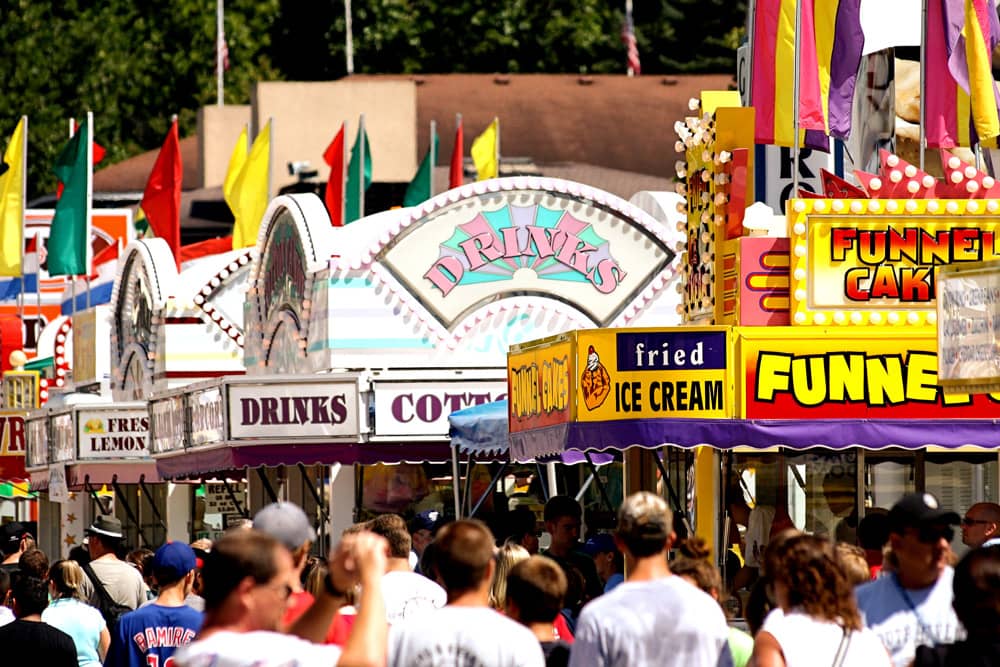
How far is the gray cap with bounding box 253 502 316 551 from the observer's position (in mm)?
6289

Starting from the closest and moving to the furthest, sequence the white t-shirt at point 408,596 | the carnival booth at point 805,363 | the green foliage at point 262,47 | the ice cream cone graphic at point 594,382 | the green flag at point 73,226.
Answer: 1. the white t-shirt at point 408,596
2. the carnival booth at point 805,363
3. the ice cream cone graphic at point 594,382
4. the green flag at point 73,226
5. the green foliage at point 262,47

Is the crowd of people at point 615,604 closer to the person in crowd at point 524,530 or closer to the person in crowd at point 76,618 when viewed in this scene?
the person in crowd at point 76,618

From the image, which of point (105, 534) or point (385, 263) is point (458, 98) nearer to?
point (385, 263)

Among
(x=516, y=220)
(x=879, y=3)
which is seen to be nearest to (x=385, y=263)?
(x=516, y=220)

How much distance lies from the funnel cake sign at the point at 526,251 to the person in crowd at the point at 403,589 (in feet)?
39.1

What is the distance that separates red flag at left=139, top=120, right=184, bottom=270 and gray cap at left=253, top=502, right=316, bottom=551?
27.2 metres

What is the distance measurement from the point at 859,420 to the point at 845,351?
475 mm

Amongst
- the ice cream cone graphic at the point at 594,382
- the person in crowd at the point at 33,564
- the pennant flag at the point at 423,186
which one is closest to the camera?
the person in crowd at the point at 33,564

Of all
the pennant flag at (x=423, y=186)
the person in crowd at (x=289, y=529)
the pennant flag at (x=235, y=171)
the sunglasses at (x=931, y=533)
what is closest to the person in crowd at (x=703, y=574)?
the sunglasses at (x=931, y=533)

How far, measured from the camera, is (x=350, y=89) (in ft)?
171

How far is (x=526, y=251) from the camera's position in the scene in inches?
838

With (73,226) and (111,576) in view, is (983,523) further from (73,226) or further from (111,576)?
(73,226)

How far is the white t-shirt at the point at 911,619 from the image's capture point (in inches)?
294

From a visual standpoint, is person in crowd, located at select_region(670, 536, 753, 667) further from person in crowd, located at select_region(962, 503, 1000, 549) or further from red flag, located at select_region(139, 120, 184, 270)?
red flag, located at select_region(139, 120, 184, 270)
